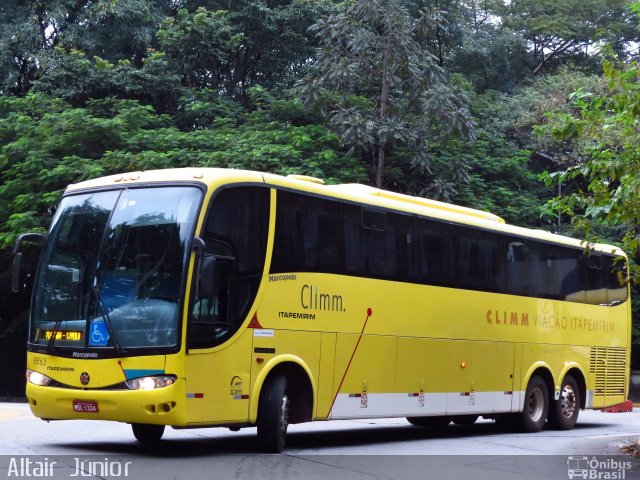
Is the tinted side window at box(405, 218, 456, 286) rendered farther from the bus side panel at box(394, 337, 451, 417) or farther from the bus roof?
the bus side panel at box(394, 337, 451, 417)

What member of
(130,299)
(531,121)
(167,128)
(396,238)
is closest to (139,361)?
(130,299)

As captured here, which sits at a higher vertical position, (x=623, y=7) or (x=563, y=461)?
(x=623, y=7)

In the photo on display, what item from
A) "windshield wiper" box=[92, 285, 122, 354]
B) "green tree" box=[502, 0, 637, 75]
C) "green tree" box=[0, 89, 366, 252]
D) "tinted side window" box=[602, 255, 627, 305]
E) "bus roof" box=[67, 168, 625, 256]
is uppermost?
"green tree" box=[502, 0, 637, 75]

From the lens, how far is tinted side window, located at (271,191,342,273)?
1252 cm

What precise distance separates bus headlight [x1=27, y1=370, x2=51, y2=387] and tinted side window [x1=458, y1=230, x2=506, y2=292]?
23.9 feet

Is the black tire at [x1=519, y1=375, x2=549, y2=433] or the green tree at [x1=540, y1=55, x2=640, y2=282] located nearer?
the green tree at [x1=540, y1=55, x2=640, y2=282]

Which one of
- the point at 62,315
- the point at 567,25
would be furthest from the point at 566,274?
the point at 567,25

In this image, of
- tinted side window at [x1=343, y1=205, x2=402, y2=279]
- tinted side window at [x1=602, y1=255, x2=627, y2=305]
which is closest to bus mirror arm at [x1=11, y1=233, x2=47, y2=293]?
tinted side window at [x1=343, y1=205, x2=402, y2=279]

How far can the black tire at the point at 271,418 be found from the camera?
11961 mm

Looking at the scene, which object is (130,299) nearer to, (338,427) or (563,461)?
(563,461)

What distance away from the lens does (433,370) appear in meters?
15.5

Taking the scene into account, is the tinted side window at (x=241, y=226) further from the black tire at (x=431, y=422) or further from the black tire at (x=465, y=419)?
the black tire at (x=465, y=419)

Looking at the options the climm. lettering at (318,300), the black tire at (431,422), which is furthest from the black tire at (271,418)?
the black tire at (431,422)

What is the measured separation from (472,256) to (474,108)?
55.8 feet
